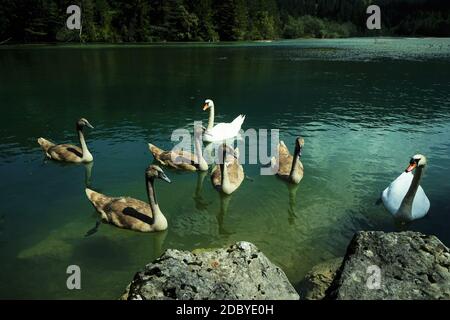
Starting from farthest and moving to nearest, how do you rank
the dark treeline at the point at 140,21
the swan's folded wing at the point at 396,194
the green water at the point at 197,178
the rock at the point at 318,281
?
1. the dark treeline at the point at 140,21
2. the swan's folded wing at the point at 396,194
3. the green water at the point at 197,178
4. the rock at the point at 318,281

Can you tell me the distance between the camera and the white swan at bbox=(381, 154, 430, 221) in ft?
38.4

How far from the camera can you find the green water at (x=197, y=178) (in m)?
10.4

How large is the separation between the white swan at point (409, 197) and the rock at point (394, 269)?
5.55m

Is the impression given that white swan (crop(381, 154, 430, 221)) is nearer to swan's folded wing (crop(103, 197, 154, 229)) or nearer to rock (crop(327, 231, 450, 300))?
rock (crop(327, 231, 450, 300))

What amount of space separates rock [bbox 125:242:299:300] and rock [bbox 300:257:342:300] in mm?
1353

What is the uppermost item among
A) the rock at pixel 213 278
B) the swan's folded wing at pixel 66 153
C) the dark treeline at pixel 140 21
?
the dark treeline at pixel 140 21

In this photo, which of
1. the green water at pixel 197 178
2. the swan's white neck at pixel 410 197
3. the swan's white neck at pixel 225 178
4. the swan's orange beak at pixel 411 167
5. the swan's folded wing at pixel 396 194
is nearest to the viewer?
the green water at pixel 197 178

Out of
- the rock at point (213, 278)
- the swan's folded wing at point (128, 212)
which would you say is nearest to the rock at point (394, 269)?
the rock at point (213, 278)

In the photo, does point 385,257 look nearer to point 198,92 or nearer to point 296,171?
point 296,171

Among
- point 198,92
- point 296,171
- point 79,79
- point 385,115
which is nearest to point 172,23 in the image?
point 79,79

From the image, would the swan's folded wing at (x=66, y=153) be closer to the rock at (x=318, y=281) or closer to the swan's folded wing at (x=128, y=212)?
the swan's folded wing at (x=128, y=212)

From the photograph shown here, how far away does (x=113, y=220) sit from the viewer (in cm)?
1145

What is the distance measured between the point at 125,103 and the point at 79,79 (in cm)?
1472

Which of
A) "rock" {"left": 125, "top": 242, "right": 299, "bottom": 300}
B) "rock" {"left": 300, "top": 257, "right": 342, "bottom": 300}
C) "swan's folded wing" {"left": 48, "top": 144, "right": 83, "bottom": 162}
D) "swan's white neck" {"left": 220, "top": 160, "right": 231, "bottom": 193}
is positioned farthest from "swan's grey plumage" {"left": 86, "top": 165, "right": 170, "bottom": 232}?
"swan's folded wing" {"left": 48, "top": 144, "right": 83, "bottom": 162}
